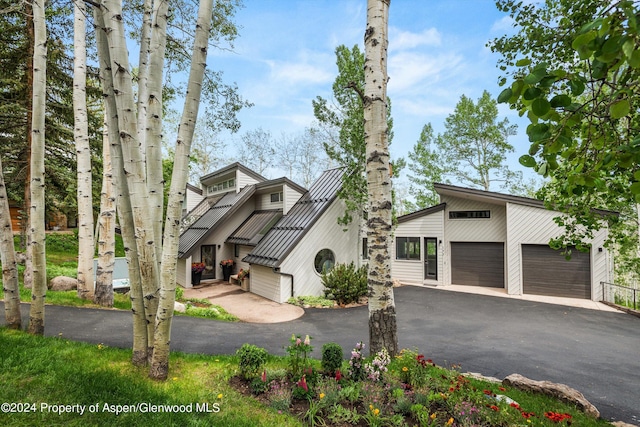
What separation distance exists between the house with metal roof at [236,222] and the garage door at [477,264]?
8462 mm

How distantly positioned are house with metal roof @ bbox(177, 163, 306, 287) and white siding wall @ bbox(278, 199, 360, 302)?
2.40 m

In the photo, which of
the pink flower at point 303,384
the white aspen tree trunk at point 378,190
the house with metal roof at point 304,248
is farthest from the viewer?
the house with metal roof at point 304,248

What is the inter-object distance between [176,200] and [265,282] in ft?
30.2

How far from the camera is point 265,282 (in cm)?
1255

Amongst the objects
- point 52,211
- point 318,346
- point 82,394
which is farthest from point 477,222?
point 52,211

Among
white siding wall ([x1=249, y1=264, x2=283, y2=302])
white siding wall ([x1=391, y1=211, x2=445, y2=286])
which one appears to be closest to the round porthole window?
white siding wall ([x1=249, y1=264, x2=283, y2=302])

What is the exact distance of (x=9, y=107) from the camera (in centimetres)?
1193

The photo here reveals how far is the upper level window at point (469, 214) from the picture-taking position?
48.9 feet

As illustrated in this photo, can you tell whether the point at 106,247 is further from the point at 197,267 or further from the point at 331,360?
the point at 331,360

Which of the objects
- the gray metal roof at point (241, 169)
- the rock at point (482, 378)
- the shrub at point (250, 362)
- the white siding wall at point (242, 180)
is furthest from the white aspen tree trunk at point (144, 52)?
the white siding wall at point (242, 180)

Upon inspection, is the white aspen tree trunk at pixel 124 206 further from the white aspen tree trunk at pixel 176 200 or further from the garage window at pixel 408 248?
the garage window at pixel 408 248

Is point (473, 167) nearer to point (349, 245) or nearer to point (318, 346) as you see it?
point (349, 245)

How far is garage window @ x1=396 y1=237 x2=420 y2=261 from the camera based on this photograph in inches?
643

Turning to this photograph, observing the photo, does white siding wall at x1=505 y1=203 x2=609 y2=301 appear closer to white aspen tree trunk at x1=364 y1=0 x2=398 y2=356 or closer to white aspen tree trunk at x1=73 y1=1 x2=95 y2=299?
white aspen tree trunk at x1=364 y1=0 x2=398 y2=356
